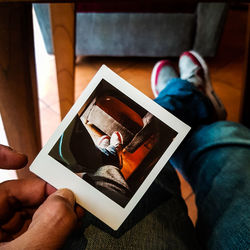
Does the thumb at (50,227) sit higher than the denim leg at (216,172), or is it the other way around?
the thumb at (50,227)

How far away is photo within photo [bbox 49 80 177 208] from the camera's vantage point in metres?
0.47

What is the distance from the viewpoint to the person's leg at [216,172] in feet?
1.50

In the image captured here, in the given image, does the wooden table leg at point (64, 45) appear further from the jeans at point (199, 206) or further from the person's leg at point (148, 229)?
the person's leg at point (148, 229)

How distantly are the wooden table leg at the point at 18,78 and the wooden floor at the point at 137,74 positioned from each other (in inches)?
14.1

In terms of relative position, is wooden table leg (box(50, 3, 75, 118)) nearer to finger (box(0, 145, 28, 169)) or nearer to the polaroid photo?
the polaroid photo

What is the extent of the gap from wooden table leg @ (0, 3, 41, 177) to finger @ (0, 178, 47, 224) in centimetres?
20

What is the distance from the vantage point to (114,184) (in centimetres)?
47

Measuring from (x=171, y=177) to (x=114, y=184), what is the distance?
0.17 metres

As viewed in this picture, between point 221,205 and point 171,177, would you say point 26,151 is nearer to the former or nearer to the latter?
point 171,177

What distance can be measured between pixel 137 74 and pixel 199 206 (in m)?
0.78

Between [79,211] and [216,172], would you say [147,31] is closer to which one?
[216,172]

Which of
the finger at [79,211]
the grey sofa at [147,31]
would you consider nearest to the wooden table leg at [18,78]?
the finger at [79,211]

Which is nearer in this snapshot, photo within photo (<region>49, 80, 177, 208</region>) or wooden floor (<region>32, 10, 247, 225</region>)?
photo within photo (<region>49, 80, 177, 208</region>)

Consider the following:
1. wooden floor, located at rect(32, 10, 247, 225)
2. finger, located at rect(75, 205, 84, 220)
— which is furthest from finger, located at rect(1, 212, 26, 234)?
wooden floor, located at rect(32, 10, 247, 225)
